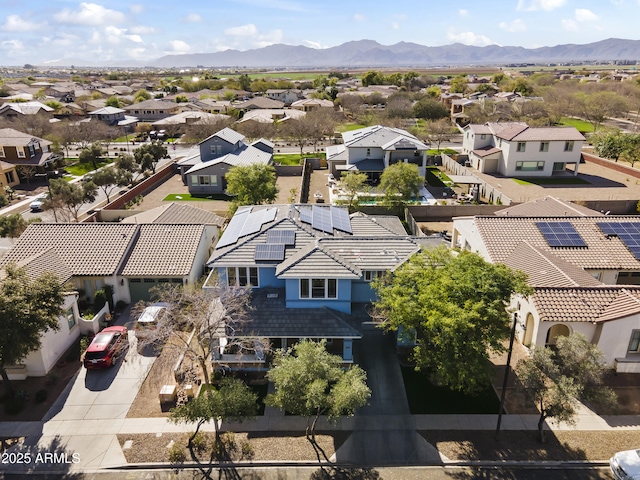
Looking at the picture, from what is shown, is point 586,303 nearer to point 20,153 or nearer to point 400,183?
point 400,183

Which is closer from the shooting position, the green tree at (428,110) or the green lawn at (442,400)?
the green lawn at (442,400)

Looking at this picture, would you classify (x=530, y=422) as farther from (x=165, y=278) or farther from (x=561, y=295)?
(x=165, y=278)

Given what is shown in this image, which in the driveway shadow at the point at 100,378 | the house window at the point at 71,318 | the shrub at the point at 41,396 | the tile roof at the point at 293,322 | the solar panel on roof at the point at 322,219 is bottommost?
the driveway shadow at the point at 100,378

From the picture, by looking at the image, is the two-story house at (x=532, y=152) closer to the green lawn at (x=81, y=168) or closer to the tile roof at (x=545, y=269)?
the tile roof at (x=545, y=269)

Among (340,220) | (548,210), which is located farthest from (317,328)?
(548,210)

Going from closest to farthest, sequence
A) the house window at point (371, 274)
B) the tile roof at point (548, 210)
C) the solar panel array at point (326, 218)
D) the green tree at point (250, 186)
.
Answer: the house window at point (371, 274) → the solar panel array at point (326, 218) → the tile roof at point (548, 210) → the green tree at point (250, 186)

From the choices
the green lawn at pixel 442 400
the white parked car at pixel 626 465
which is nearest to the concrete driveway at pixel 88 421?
the green lawn at pixel 442 400
